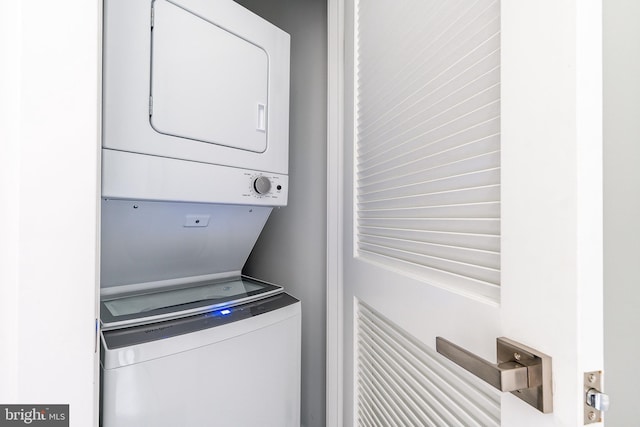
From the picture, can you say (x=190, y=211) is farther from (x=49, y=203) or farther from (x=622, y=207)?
(x=622, y=207)

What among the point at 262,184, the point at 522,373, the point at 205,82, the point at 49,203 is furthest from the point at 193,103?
the point at 522,373

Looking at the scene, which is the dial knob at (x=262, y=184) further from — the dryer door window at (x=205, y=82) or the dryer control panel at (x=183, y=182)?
the dryer door window at (x=205, y=82)

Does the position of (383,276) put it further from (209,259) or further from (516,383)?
(209,259)

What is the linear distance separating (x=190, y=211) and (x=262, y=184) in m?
0.31

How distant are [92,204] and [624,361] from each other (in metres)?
1.26

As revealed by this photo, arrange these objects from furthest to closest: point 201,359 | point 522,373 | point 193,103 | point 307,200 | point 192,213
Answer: point 307,200
point 192,213
point 193,103
point 201,359
point 522,373

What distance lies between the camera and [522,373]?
1.45 feet

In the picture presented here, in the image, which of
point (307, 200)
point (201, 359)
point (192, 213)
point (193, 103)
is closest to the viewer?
point (201, 359)

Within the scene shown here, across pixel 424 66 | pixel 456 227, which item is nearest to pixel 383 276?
pixel 456 227

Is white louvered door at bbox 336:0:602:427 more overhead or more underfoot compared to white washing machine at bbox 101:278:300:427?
more overhead

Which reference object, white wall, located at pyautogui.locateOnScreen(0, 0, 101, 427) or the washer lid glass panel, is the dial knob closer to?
the washer lid glass panel

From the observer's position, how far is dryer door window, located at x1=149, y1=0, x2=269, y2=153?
98 cm

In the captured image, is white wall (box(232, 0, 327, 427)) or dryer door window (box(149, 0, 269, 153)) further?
white wall (box(232, 0, 327, 427))

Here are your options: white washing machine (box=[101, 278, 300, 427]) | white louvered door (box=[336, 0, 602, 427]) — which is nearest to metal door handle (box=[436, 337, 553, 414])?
white louvered door (box=[336, 0, 602, 427])
